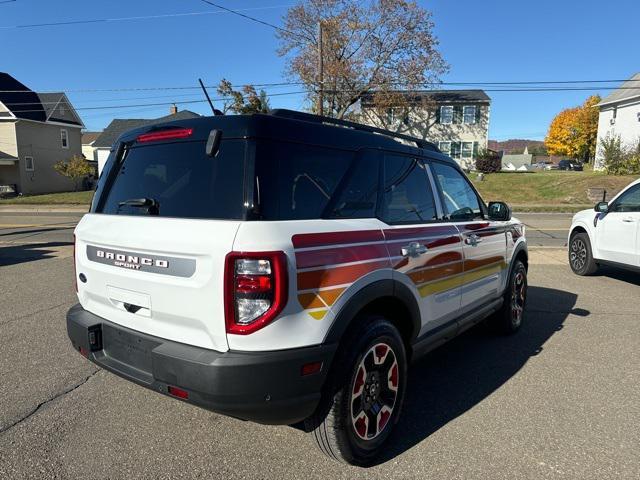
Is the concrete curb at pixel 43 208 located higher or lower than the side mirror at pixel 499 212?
lower

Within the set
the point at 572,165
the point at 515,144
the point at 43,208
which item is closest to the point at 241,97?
the point at 43,208

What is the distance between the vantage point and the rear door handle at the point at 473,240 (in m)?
3.80

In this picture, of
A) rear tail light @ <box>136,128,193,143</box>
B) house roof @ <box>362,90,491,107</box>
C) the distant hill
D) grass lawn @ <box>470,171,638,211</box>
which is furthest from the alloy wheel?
the distant hill

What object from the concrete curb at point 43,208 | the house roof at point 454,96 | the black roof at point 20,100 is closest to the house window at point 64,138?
the black roof at point 20,100

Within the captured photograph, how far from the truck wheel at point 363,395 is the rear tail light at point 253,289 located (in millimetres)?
543

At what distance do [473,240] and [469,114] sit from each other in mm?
46227

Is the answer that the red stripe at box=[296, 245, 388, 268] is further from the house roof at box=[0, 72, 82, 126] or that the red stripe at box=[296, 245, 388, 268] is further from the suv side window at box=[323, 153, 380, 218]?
the house roof at box=[0, 72, 82, 126]

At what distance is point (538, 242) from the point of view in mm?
12094

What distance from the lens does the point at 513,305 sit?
4.96 m

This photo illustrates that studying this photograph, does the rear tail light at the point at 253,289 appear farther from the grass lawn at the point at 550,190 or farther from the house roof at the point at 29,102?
the house roof at the point at 29,102

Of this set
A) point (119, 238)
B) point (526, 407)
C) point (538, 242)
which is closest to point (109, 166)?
point (119, 238)

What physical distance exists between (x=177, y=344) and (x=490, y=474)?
1.89 m

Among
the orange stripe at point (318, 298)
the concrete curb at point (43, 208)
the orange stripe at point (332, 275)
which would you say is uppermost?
the orange stripe at point (332, 275)

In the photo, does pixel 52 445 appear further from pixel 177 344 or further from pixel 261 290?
pixel 261 290
